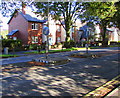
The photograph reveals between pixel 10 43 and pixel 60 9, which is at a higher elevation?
pixel 60 9

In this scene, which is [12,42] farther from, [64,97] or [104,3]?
[64,97]

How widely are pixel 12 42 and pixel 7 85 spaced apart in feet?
64.8

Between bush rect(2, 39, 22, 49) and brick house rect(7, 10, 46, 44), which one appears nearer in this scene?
bush rect(2, 39, 22, 49)

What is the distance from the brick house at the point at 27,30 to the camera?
3191 centimetres

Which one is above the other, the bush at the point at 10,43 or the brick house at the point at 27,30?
the brick house at the point at 27,30

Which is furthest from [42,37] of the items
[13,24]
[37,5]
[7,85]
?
[7,85]

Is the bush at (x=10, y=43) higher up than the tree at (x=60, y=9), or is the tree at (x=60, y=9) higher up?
the tree at (x=60, y=9)

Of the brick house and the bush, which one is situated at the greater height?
the brick house

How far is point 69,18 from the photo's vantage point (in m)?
26.1

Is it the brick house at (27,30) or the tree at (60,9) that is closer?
the tree at (60,9)

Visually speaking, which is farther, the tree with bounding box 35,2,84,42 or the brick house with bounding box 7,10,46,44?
the brick house with bounding box 7,10,46,44

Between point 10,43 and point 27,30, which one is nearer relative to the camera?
point 10,43

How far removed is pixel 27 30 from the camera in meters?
31.7

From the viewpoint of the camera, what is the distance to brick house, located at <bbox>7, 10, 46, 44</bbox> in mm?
31906
